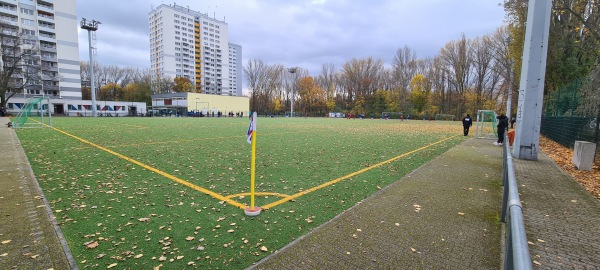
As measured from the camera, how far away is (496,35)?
48875 mm

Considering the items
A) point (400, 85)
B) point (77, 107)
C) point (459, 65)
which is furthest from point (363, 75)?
point (77, 107)

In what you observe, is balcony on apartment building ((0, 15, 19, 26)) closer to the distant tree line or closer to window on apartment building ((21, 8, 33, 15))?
window on apartment building ((21, 8, 33, 15))

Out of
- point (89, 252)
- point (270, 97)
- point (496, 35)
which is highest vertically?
point (496, 35)

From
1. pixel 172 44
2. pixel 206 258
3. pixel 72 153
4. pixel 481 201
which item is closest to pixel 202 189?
pixel 206 258

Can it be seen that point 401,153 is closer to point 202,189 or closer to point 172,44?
point 202,189

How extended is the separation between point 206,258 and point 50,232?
2314mm

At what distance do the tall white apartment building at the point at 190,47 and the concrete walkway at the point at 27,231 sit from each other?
111118mm

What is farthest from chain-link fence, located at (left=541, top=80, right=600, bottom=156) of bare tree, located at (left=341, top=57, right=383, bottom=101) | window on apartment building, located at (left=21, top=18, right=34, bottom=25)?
window on apartment building, located at (left=21, top=18, right=34, bottom=25)

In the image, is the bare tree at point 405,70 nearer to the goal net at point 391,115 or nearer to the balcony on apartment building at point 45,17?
the goal net at point 391,115

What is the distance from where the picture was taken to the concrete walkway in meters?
3.16

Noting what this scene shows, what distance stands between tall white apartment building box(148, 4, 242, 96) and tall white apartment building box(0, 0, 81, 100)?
38442 millimetres

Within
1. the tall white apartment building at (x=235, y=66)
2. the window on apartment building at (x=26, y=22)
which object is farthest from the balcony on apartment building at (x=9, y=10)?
the tall white apartment building at (x=235, y=66)

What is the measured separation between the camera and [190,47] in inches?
4815

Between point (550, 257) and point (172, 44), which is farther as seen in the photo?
point (172, 44)
